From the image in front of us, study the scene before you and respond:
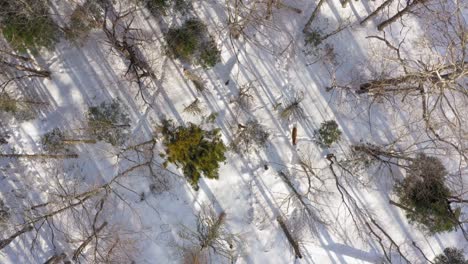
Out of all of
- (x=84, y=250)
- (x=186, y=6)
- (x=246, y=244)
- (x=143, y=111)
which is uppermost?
(x=186, y=6)

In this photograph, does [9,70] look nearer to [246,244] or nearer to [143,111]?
[143,111]

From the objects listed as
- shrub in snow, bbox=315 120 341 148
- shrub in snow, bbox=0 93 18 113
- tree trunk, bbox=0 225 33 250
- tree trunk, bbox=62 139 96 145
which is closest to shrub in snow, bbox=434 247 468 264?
shrub in snow, bbox=315 120 341 148

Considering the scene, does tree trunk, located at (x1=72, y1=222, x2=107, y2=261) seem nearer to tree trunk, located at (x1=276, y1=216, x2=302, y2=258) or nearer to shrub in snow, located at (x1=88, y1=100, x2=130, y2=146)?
shrub in snow, located at (x1=88, y1=100, x2=130, y2=146)

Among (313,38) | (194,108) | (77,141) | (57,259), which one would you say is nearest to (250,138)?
(194,108)

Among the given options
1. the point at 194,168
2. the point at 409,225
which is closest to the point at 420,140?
the point at 409,225

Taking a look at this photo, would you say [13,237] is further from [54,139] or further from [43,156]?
[54,139]

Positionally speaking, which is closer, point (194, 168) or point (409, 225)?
point (194, 168)

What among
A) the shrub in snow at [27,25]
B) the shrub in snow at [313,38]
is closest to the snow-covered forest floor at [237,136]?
the shrub in snow at [313,38]
